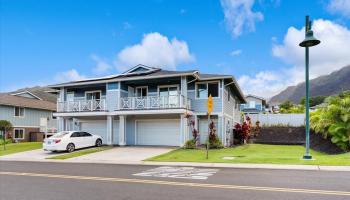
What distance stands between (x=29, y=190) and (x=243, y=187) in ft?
19.7

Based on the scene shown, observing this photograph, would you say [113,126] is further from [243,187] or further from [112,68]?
[243,187]

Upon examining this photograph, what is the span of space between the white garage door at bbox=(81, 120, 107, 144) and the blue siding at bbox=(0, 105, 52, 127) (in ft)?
40.4

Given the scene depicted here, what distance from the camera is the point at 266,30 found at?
2156 centimetres

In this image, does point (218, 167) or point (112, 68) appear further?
point (112, 68)

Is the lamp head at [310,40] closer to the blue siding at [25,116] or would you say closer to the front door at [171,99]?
the front door at [171,99]

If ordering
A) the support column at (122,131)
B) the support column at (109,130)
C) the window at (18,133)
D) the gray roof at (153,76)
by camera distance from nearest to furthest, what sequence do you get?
the gray roof at (153,76)
the support column at (122,131)
the support column at (109,130)
the window at (18,133)

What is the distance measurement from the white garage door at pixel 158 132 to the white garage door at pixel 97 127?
133 inches

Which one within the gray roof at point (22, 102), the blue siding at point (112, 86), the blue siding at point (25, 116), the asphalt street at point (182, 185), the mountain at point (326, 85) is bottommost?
the asphalt street at point (182, 185)

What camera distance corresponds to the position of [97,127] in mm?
28203

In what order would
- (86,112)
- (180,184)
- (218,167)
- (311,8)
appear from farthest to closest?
(86,112) → (311,8) → (218,167) → (180,184)

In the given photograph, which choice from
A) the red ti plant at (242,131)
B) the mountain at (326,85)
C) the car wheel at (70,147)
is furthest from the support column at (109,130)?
the mountain at (326,85)

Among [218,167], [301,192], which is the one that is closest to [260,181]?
[301,192]

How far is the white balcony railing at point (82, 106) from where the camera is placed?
85.4 ft

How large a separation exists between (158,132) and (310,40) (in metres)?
14.6
